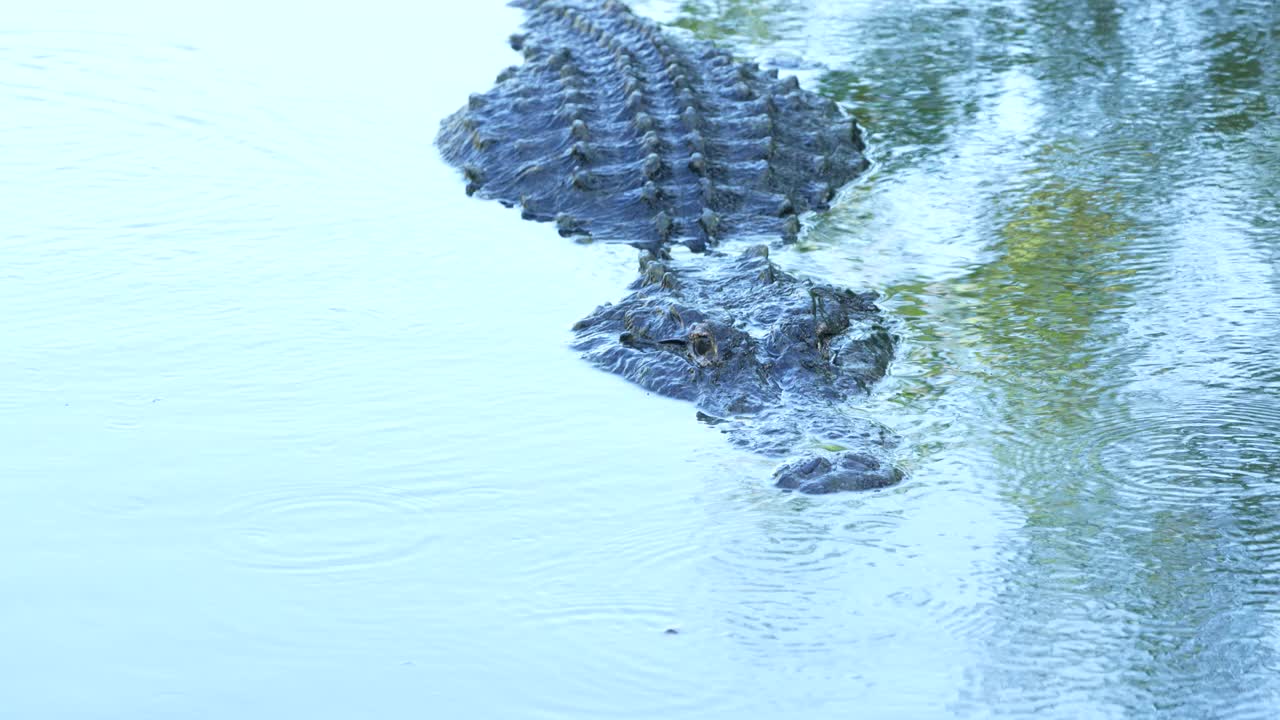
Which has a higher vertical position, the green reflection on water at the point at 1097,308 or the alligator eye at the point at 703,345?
the alligator eye at the point at 703,345

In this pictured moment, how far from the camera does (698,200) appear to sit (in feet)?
24.0

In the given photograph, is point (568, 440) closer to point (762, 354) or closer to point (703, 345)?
point (703, 345)

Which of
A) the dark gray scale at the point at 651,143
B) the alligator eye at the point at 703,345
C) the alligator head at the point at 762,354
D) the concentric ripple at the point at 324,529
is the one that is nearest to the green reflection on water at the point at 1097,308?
the alligator head at the point at 762,354

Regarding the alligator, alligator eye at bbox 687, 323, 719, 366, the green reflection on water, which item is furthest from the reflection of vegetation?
alligator eye at bbox 687, 323, 719, 366

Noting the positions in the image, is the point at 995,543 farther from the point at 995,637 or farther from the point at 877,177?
the point at 877,177

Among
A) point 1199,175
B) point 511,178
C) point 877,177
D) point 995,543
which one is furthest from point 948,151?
point 995,543

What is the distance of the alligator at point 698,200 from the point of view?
5.29 m

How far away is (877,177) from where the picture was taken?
26.4 ft

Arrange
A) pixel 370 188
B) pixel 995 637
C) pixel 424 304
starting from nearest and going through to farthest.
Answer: pixel 995 637
pixel 424 304
pixel 370 188

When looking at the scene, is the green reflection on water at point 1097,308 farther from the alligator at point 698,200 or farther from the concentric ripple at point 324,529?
the concentric ripple at point 324,529

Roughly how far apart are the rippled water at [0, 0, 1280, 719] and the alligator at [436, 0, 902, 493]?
6.4 inches

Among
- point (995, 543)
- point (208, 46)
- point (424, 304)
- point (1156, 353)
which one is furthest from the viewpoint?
point (208, 46)

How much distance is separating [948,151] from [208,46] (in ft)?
16.0

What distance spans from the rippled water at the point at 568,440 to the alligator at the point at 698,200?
0.16 meters
